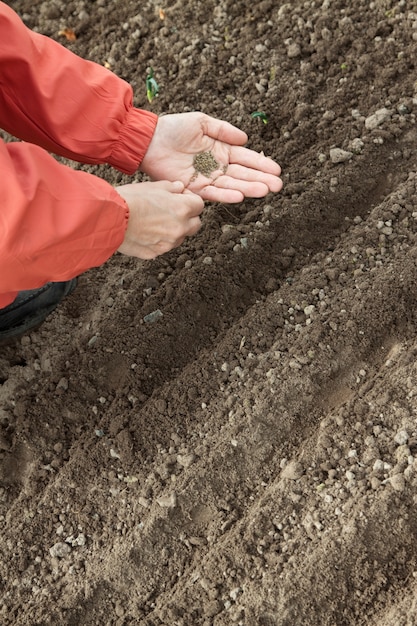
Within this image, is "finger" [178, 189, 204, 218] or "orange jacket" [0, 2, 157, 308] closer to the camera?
"orange jacket" [0, 2, 157, 308]

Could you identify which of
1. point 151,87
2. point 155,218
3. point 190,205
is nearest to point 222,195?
point 190,205

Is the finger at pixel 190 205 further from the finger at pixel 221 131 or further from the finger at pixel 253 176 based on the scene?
the finger at pixel 221 131

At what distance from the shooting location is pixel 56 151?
213 cm

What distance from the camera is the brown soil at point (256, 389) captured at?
1861 millimetres

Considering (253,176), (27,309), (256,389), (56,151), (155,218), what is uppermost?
(253,176)

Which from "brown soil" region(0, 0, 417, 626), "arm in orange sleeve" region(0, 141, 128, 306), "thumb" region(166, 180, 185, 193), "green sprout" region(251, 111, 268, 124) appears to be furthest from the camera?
"green sprout" region(251, 111, 268, 124)

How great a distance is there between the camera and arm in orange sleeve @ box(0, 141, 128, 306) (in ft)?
5.18

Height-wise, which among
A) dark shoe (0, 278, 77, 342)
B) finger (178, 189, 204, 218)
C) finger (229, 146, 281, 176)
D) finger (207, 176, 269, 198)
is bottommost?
dark shoe (0, 278, 77, 342)

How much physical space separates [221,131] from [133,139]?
0.29 meters

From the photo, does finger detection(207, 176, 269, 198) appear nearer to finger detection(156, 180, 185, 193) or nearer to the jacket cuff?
finger detection(156, 180, 185, 193)

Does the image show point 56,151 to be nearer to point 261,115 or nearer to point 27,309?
point 27,309

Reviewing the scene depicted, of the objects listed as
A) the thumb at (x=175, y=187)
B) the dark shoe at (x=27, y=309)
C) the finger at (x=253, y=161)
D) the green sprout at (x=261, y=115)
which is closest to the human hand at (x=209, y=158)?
the finger at (x=253, y=161)

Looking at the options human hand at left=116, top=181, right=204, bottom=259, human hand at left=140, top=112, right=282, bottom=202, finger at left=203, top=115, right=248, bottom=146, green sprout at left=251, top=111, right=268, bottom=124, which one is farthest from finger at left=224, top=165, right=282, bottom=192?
green sprout at left=251, top=111, right=268, bottom=124

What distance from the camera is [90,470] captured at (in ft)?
6.86
